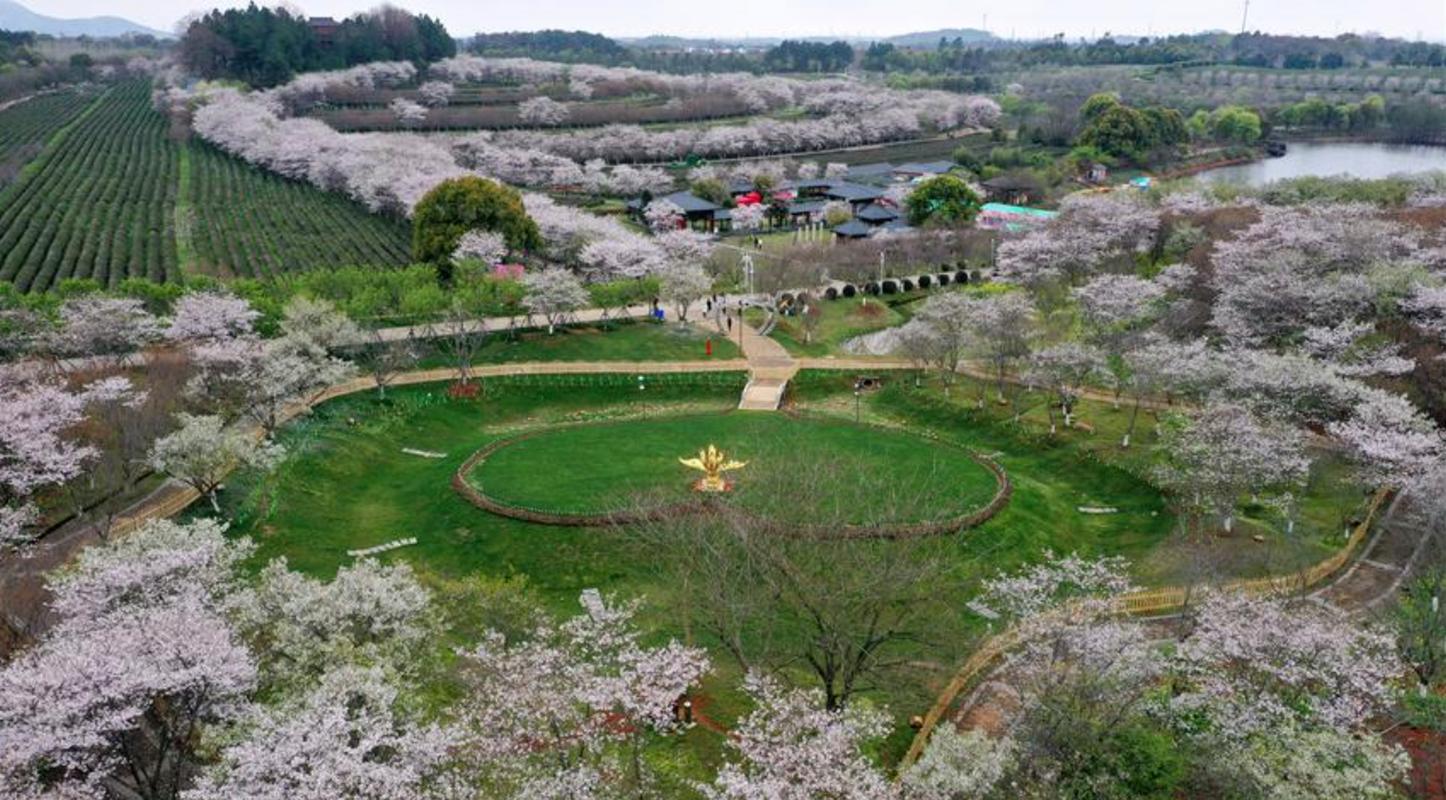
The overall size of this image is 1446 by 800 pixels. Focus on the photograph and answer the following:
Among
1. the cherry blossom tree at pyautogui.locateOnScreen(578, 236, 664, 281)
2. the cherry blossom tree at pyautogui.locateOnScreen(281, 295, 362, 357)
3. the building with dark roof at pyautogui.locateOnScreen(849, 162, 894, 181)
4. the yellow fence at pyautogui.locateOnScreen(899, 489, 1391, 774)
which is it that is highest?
the building with dark roof at pyautogui.locateOnScreen(849, 162, 894, 181)

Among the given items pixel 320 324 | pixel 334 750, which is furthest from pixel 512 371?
pixel 334 750

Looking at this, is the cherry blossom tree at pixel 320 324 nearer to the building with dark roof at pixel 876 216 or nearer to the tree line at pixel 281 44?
the building with dark roof at pixel 876 216

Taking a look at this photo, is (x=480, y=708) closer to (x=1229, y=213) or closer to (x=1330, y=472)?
(x=1330, y=472)

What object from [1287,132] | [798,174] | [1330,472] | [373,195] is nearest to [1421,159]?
[1287,132]

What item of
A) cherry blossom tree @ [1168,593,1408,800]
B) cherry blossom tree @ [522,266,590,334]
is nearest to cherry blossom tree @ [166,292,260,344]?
cherry blossom tree @ [522,266,590,334]

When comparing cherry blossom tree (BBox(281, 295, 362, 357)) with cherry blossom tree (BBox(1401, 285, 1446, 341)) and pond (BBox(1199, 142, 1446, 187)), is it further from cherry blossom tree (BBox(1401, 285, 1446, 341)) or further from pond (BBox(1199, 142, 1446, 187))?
pond (BBox(1199, 142, 1446, 187))

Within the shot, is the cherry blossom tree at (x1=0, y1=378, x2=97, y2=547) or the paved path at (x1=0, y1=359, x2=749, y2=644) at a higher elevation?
the cherry blossom tree at (x1=0, y1=378, x2=97, y2=547)

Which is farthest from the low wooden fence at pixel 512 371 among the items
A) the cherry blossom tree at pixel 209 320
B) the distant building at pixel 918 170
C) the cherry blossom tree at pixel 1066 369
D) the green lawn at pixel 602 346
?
the distant building at pixel 918 170

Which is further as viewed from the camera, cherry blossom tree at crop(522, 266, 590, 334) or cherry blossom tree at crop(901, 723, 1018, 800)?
cherry blossom tree at crop(522, 266, 590, 334)
